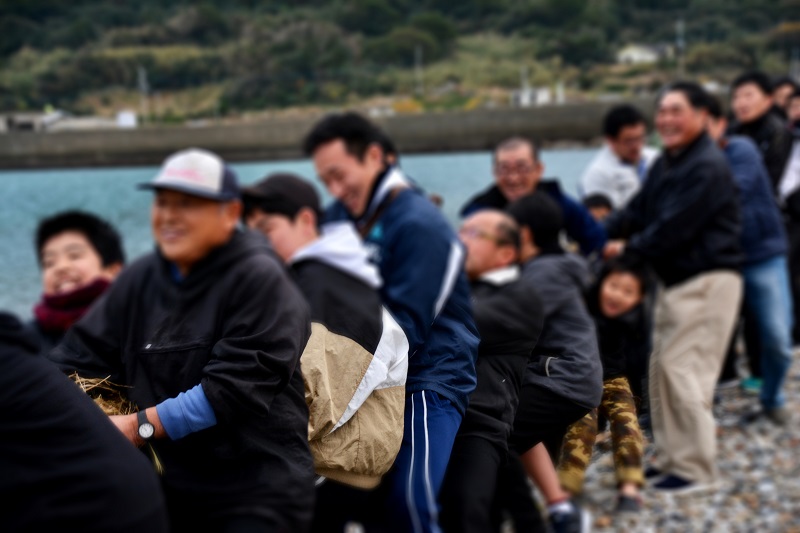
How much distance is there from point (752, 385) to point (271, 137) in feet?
80.3

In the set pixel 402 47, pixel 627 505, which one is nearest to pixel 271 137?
pixel 402 47

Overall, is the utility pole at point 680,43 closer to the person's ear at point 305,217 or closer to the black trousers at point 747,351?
the black trousers at point 747,351

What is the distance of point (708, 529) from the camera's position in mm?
4586

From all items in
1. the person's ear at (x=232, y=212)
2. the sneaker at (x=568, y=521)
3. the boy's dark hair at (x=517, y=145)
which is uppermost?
the person's ear at (x=232, y=212)

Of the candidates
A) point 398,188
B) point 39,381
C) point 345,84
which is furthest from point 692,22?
point 39,381

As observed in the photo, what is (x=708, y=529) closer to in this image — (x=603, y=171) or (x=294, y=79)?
(x=603, y=171)

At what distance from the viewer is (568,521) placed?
4164mm

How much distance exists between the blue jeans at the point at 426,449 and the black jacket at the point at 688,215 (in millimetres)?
2782

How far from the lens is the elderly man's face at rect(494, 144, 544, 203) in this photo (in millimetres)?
4371

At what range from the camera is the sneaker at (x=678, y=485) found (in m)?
4.83

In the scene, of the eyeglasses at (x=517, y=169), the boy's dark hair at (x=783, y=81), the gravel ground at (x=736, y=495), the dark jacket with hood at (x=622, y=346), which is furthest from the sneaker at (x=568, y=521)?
the boy's dark hair at (x=783, y=81)

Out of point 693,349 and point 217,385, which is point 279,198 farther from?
point 217,385

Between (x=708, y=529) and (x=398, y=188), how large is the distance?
2.90 metres

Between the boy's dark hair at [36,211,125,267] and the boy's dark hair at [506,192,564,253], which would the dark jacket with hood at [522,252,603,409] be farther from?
the boy's dark hair at [36,211,125,267]
